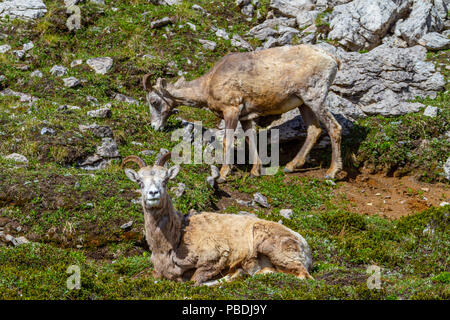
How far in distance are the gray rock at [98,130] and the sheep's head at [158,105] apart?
1893 millimetres

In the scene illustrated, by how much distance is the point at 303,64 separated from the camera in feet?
52.5

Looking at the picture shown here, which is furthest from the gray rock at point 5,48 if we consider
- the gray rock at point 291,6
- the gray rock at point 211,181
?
the gray rock at point 291,6

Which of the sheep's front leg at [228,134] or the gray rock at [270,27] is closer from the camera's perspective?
the sheep's front leg at [228,134]

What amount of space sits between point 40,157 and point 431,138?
12090mm

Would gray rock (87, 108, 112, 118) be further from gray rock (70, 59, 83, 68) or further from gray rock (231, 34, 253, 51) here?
gray rock (231, 34, 253, 51)

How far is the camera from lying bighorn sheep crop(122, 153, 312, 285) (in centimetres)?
903

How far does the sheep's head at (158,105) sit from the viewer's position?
17562 millimetres

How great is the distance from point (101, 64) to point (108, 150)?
21.0ft

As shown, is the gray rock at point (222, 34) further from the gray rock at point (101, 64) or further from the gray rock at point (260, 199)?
the gray rock at point (260, 199)

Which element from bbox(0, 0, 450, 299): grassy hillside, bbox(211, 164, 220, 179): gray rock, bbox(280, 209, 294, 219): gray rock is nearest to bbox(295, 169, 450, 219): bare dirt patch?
bbox(0, 0, 450, 299): grassy hillside

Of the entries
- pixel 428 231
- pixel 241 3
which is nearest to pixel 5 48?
pixel 241 3

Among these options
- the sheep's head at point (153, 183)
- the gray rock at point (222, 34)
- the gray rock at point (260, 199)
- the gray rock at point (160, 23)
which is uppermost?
the sheep's head at point (153, 183)

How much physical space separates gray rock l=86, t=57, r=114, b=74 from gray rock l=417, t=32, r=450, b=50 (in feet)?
42.2
